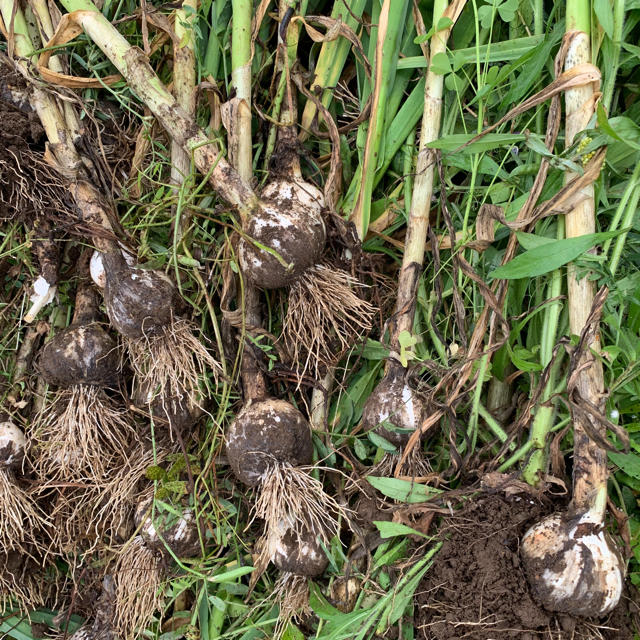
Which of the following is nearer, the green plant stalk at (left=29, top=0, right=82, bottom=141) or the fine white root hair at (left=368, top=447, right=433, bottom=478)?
the fine white root hair at (left=368, top=447, right=433, bottom=478)

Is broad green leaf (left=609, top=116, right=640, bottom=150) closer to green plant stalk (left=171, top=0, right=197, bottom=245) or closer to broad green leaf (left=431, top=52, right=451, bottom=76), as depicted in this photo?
broad green leaf (left=431, top=52, right=451, bottom=76)

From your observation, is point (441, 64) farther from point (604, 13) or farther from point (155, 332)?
point (155, 332)

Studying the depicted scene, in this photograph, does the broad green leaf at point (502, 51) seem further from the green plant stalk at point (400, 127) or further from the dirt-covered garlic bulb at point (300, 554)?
the dirt-covered garlic bulb at point (300, 554)

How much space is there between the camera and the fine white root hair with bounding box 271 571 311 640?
1.17 metres

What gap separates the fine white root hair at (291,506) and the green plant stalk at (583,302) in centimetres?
46

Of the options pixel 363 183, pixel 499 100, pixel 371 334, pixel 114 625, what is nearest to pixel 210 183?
pixel 363 183

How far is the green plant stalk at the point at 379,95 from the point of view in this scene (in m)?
1.11

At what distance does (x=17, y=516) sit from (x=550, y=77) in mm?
1500

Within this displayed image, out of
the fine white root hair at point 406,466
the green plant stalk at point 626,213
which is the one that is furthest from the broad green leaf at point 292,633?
the green plant stalk at point 626,213

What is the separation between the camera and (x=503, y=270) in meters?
0.97

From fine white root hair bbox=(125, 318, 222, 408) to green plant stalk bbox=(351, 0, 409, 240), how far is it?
1.43 ft

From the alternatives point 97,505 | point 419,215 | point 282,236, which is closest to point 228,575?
point 97,505

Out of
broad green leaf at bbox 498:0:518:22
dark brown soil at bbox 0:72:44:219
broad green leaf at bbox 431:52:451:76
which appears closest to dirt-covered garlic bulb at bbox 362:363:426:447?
broad green leaf at bbox 431:52:451:76

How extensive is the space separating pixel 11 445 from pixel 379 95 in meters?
1.15
